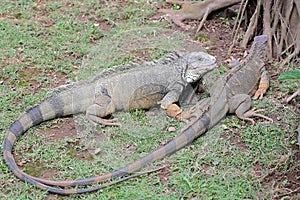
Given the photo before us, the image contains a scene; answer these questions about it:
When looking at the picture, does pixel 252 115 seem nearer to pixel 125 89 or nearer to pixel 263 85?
pixel 263 85

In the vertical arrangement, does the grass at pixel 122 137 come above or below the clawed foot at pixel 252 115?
below

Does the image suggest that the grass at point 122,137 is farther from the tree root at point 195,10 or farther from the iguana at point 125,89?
the tree root at point 195,10

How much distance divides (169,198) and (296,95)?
Answer: 233 centimetres

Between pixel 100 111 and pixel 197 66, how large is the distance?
1387 mm

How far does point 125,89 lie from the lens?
20.0 feet

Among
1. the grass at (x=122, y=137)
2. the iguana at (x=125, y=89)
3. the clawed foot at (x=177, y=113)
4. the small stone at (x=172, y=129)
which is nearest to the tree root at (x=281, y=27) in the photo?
the grass at (x=122, y=137)

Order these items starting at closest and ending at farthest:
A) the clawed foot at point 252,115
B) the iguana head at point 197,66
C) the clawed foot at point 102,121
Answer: the clawed foot at point 252,115 < the clawed foot at point 102,121 < the iguana head at point 197,66

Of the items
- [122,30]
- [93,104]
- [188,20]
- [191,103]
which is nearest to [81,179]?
[93,104]

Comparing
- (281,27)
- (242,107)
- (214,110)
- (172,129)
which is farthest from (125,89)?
(281,27)

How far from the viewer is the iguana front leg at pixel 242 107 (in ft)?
19.0

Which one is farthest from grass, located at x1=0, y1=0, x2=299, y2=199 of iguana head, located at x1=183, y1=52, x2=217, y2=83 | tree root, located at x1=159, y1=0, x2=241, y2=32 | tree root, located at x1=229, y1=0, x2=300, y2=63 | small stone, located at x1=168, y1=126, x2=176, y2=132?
tree root, located at x1=229, y1=0, x2=300, y2=63

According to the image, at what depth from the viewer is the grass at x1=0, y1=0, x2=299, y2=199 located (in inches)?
190

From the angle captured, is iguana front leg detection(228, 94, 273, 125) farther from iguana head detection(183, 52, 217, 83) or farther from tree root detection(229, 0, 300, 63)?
tree root detection(229, 0, 300, 63)

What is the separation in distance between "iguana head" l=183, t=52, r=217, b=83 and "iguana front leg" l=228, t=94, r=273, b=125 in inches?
21.5
